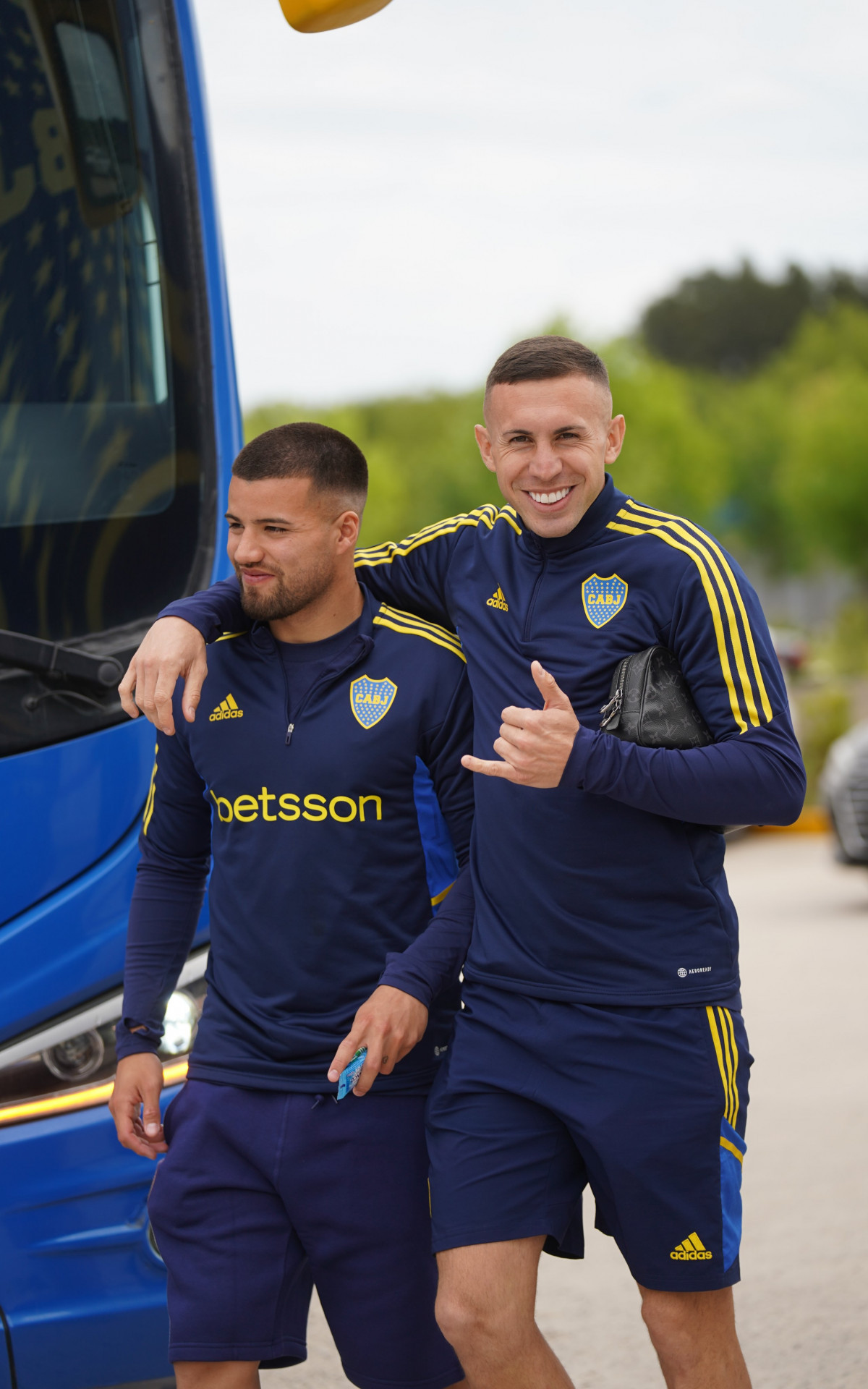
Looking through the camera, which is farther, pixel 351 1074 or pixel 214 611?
pixel 214 611

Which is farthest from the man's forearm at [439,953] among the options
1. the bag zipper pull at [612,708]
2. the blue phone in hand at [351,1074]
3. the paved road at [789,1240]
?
the paved road at [789,1240]

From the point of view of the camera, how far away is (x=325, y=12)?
2.22 m

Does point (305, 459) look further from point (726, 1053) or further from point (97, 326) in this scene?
point (726, 1053)

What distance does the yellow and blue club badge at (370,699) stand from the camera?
2.42m

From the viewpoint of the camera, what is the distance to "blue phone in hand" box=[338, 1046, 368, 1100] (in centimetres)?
225

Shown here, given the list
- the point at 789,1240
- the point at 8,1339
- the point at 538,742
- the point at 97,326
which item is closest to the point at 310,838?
the point at 538,742

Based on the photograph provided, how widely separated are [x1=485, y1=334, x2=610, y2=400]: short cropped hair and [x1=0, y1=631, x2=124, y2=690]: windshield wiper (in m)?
0.83

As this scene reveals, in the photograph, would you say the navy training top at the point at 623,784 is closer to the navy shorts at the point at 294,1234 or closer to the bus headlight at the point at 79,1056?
the navy shorts at the point at 294,1234

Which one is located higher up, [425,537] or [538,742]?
[425,537]

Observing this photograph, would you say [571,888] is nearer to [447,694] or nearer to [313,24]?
[447,694]

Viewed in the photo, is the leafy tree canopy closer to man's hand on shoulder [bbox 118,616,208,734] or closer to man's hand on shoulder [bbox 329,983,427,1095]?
man's hand on shoulder [bbox 118,616,208,734]

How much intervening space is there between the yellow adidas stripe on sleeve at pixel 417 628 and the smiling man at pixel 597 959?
0.13 meters

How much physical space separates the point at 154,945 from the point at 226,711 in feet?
1.34

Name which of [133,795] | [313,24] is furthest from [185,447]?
[313,24]
